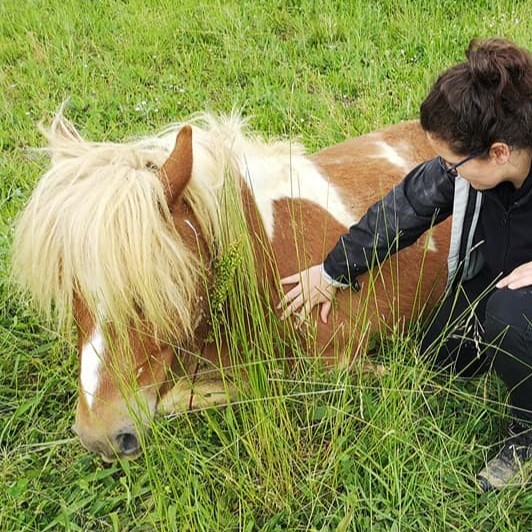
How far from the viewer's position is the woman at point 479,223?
207 centimetres

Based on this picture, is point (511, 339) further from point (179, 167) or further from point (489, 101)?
point (179, 167)

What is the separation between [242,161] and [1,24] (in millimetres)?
4328

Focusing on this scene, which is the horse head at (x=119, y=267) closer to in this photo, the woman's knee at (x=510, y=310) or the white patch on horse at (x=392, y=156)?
the woman's knee at (x=510, y=310)

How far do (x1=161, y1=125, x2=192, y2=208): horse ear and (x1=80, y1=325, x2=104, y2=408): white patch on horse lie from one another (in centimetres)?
46

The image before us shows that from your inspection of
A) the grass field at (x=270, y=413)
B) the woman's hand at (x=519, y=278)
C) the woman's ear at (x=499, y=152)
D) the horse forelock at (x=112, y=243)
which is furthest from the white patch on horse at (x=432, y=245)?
the horse forelock at (x=112, y=243)

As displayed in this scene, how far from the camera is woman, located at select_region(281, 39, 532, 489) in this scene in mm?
2070

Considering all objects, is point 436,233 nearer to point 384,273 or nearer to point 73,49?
point 384,273

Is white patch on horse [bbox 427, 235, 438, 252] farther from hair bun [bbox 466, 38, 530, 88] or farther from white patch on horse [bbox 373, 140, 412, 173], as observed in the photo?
hair bun [bbox 466, 38, 530, 88]

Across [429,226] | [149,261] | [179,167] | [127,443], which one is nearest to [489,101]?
[429,226]

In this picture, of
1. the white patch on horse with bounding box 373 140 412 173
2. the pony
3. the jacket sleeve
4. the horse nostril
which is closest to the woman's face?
the jacket sleeve

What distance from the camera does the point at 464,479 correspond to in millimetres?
2424

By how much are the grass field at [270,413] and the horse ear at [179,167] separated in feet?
1.97

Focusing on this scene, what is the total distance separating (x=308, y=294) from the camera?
8.48 feet

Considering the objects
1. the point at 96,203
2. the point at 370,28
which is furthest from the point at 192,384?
the point at 370,28
